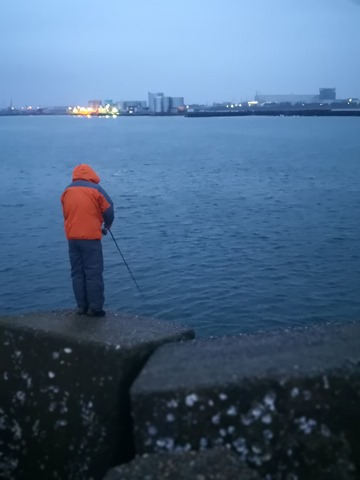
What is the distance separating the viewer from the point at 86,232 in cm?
503

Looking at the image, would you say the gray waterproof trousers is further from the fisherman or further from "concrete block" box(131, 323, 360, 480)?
"concrete block" box(131, 323, 360, 480)

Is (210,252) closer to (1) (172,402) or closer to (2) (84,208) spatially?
(2) (84,208)

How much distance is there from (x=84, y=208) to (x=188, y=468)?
274 centimetres

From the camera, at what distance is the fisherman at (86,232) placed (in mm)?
5027

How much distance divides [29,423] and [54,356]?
0.52m

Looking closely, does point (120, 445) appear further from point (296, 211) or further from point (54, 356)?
point (296, 211)

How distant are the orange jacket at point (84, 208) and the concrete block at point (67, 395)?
101 centimetres

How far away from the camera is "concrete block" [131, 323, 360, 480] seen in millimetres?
3197

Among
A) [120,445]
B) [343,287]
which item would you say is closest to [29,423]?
[120,445]

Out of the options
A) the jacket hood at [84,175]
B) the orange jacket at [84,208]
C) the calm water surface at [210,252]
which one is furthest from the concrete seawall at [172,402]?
the calm water surface at [210,252]

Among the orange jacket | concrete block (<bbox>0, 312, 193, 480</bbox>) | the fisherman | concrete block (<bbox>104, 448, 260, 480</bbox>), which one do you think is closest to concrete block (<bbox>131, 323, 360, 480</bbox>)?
concrete block (<bbox>104, 448, 260, 480</bbox>)

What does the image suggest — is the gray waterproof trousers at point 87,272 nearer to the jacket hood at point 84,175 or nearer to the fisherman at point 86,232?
the fisherman at point 86,232

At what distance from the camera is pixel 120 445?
3.77m

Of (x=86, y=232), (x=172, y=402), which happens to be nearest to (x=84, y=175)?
(x=86, y=232)
